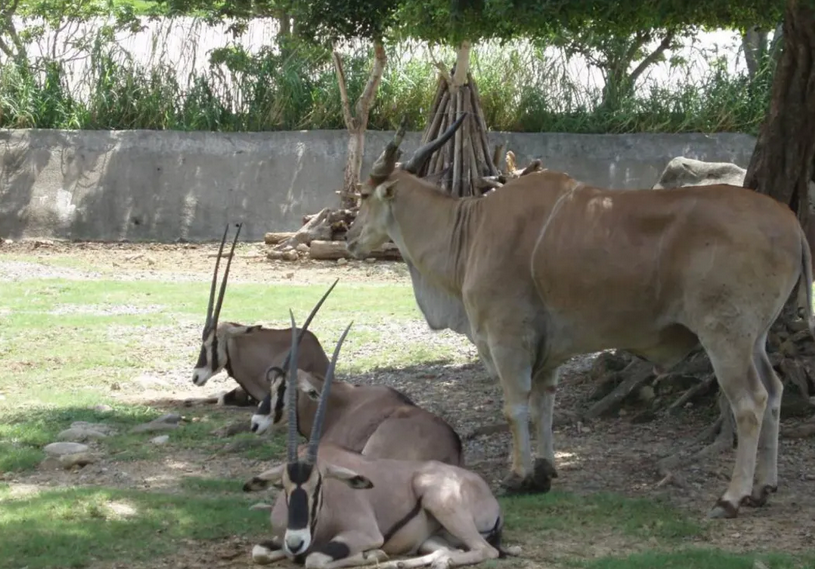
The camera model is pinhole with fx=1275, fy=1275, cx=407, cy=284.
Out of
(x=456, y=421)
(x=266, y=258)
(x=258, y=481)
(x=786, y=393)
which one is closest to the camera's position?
(x=258, y=481)

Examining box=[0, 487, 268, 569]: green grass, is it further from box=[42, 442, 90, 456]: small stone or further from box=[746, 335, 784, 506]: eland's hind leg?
box=[746, 335, 784, 506]: eland's hind leg

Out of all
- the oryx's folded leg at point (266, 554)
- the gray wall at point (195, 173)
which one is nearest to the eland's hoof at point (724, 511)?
the oryx's folded leg at point (266, 554)

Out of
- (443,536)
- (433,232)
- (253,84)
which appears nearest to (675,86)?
(253,84)

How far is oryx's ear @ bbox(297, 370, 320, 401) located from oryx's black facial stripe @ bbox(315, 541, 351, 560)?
5.99ft

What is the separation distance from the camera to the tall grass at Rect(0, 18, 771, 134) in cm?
2064

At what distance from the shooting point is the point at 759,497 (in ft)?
20.6

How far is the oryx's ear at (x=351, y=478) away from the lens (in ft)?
16.9

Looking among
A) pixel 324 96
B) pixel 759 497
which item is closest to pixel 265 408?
pixel 759 497

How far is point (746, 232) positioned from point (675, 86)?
15652 millimetres

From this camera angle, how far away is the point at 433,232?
730cm

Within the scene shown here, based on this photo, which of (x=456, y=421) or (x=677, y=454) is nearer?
(x=677, y=454)

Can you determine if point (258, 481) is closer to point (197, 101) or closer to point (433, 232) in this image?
point (433, 232)

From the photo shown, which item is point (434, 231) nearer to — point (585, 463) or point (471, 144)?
point (585, 463)

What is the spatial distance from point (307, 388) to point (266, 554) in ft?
5.98
